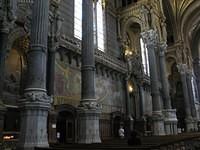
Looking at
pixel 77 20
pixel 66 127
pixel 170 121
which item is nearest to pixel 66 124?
pixel 66 127

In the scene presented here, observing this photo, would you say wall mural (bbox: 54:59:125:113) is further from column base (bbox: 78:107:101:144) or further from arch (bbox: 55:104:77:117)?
column base (bbox: 78:107:101:144)

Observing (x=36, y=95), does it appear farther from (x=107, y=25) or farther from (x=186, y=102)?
(x=186, y=102)

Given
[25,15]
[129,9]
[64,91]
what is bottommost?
[64,91]

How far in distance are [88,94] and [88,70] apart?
1.08 meters

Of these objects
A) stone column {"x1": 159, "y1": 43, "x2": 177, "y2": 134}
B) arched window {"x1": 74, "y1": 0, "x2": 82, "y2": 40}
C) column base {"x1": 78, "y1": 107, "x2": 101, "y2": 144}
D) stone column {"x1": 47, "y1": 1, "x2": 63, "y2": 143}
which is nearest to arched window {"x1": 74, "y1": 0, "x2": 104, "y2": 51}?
arched window {"x1": 74, "y1": 0, "x2": 82, "y2": 40}

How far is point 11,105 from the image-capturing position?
37.8 feet

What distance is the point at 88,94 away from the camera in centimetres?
972

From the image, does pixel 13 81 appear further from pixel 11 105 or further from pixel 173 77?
pixel 173 77

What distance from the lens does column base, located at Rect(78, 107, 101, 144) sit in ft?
29.3

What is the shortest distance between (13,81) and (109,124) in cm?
910

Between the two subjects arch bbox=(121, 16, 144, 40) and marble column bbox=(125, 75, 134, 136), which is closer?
marble column bbox=(125, 75, 134, 136)

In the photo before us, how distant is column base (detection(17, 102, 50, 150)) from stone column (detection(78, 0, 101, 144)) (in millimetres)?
2505

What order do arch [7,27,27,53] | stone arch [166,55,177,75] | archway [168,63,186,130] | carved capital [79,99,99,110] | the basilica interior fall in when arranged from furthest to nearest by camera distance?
archway [168,63,186,130]
stone arch [166,55,177,75]
arch [7,27,27,53]
carved capital [79,99,99,110]
the basilica interior

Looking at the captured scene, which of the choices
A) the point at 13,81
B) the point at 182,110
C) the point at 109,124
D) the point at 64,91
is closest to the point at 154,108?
the point at 109,124
